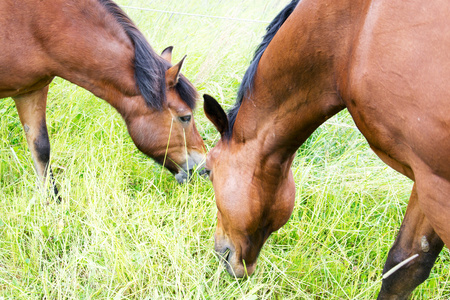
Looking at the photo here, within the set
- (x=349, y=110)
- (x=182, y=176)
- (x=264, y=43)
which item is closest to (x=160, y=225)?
(x=182, y=176)

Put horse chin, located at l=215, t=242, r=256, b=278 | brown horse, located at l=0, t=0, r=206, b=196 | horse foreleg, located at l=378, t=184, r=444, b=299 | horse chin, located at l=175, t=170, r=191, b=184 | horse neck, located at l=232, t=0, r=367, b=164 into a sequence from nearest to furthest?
horse neck, located at l=232, t=0, r=367, b=164 → horse foreleg, located at l=378, t=184, r=444, b=299 → horse chin, located at l=215, t=242, r=256, b=278 → brown horse, located at l=0, t=0, r=206, b=196 → horse chin, located at l=175, t=170, r=191, b=184

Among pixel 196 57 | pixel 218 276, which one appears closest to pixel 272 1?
pixel 196 57

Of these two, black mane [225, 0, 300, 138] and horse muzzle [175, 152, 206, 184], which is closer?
black mane [225, 0, 300, 138]

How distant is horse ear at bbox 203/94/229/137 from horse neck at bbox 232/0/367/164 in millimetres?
79

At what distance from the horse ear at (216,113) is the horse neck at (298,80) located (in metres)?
0.08

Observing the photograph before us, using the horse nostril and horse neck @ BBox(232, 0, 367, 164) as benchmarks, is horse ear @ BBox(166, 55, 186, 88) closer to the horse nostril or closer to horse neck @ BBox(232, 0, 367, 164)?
horse neck @ BBox(232, 0, 367, 164)

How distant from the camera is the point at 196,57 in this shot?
4430mm

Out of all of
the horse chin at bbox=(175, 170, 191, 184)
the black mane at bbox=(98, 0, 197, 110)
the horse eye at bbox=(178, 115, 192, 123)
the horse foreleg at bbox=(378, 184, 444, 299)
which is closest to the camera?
the horse foreleg at bbox=(378, 184, 444, 299)

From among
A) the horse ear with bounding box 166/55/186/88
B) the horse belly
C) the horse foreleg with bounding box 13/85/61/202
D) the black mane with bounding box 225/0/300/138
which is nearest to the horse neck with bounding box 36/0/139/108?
the horse ear with bounding box 166/55/186/88

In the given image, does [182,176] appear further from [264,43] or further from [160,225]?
[264,43]

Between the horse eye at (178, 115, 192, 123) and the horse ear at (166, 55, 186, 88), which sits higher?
the horse ear at (166, 55, 186, 88)

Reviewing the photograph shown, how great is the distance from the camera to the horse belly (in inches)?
46.1

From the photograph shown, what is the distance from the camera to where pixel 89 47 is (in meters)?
2.79

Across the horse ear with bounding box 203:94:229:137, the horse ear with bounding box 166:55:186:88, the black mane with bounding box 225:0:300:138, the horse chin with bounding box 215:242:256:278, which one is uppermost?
the black mane with bounding box 225:0:300:138
